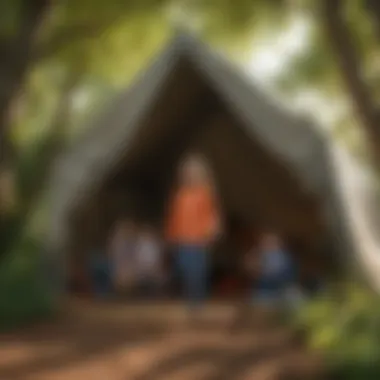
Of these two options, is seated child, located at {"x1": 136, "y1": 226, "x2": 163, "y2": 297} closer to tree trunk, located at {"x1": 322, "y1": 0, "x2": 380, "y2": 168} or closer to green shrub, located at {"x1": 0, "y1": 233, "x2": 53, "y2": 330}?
green shrub, located at {"x1": 0, "y1": 233, "x2": 53, "y2": 330}

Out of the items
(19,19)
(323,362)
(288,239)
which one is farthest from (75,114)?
(323,362)

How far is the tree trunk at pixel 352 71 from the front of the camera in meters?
9.47

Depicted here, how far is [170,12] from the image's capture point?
16625mm

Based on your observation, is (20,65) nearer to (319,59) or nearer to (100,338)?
(100,338)

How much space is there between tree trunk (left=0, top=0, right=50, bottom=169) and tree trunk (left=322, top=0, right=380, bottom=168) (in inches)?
117

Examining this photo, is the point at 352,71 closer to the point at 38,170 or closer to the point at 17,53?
the point at 17,53

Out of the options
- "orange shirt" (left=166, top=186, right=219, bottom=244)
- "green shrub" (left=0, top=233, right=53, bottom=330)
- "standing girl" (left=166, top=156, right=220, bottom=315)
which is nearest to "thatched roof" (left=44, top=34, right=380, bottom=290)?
"green shrub" (left=0, top=233, right=53, bottom=330)

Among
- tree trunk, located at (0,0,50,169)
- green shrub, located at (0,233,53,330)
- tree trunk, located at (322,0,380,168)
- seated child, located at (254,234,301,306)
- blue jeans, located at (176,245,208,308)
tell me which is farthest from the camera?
seated child, located at (254,234,301,306)

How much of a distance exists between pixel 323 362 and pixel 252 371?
574 mm

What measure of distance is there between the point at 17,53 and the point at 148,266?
2903mm

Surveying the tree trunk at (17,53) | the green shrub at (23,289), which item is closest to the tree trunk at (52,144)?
the green shrub at (23,289)

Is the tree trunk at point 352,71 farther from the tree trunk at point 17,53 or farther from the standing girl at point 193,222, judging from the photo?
the tree trunk at point 17,53

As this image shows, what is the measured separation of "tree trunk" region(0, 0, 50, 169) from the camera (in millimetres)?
9922

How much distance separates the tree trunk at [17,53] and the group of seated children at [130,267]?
190 cm
